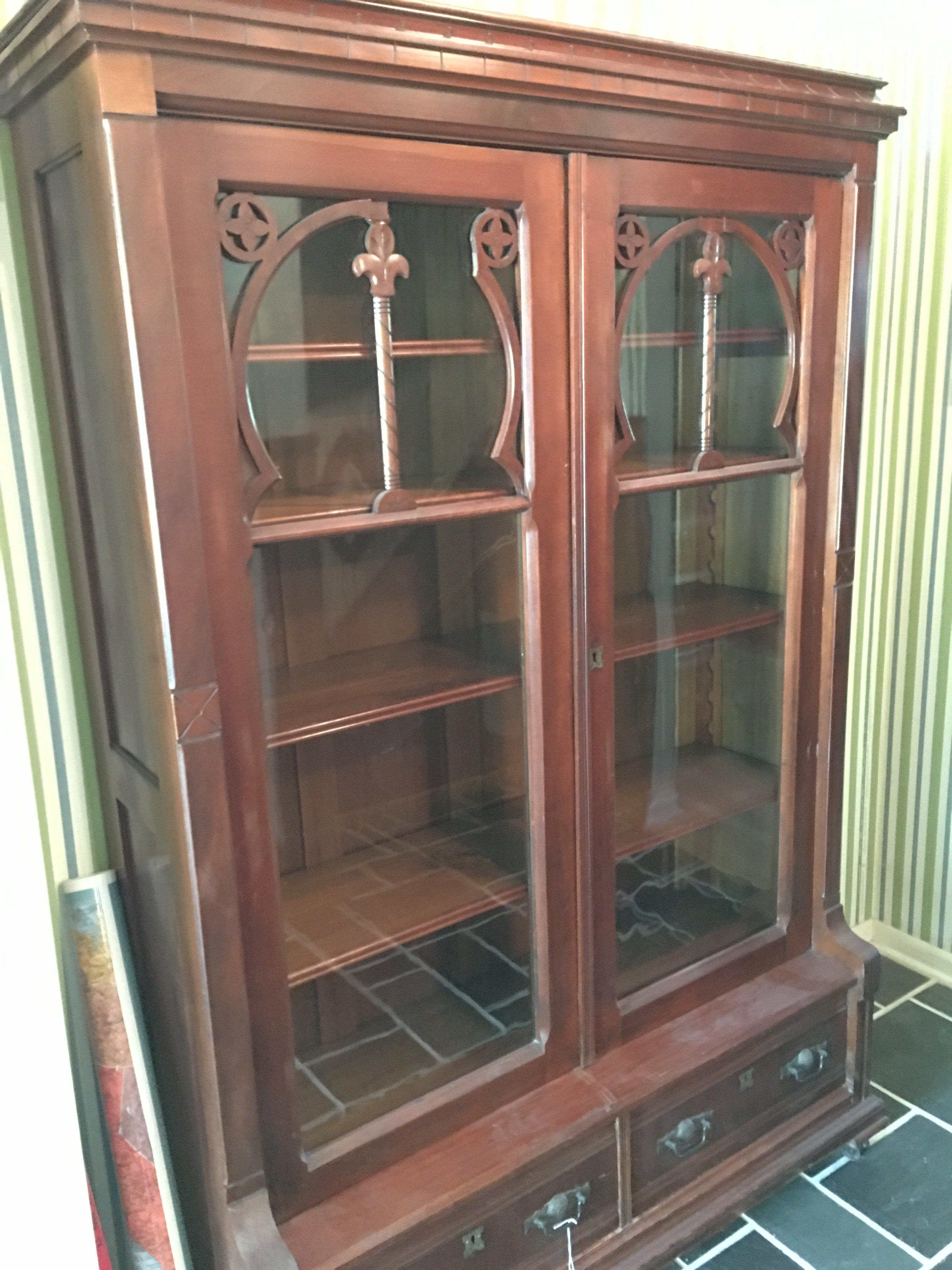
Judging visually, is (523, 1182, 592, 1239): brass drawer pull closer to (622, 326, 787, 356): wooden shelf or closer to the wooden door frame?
the wooden door frame

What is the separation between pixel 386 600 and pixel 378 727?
177mm

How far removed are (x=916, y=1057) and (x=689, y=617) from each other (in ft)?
3.87

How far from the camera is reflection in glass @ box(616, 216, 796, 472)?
139 cm

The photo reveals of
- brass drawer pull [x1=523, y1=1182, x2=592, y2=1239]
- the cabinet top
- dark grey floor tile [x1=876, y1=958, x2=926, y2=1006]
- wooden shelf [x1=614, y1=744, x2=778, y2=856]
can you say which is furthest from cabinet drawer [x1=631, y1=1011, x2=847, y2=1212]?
the cabinet top

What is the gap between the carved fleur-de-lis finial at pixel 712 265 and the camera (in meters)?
1.40

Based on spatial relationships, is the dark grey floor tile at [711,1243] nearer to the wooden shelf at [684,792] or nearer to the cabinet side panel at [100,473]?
the wooden shelf at [684,792]

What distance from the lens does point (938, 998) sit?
228 cm

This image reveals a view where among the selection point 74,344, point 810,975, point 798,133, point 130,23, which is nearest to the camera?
point 130,23

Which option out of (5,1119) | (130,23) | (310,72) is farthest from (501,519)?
(5,1119)

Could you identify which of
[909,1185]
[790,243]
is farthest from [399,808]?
[909,1185]

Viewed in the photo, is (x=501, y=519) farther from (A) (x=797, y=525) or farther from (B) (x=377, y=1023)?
(B) (x=377, y=1023)

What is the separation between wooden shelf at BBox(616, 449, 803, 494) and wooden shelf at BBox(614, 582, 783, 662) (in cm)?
18

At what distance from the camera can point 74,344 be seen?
3.82 feet

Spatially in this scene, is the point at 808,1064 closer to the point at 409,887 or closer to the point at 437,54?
the point at 409,887
